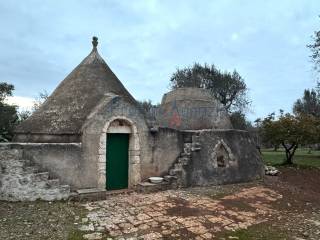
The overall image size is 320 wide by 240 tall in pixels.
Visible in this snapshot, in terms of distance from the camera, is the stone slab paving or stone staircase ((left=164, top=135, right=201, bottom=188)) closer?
the stone slab paving

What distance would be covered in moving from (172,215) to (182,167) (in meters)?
3.47

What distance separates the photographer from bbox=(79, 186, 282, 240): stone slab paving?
6.27 m

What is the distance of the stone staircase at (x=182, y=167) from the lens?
10.5m

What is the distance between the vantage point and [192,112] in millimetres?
14453

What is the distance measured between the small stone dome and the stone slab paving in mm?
4885

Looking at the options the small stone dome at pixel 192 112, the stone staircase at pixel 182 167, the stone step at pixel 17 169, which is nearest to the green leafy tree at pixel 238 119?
the small stone dome at pixel 192 112

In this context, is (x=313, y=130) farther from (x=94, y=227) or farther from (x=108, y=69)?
(x=94, y=227)

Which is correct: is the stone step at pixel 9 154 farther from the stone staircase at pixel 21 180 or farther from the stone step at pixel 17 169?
the stone step at pixel 17 169

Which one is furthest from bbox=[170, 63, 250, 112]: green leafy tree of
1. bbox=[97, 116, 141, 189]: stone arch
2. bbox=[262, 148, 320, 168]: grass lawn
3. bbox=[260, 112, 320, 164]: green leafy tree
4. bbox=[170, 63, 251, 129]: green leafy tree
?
bbox=[97, 116, 141, 189]: stone arch

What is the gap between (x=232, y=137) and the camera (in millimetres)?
12516

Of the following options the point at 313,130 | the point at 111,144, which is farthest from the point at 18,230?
the point at 313,130

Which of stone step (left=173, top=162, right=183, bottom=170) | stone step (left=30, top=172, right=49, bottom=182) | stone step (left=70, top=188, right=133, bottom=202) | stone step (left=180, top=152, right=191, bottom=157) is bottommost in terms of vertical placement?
stone step (left=70, top=188, right=133, bottom=202)

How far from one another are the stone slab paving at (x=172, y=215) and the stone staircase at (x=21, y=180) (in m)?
1.18

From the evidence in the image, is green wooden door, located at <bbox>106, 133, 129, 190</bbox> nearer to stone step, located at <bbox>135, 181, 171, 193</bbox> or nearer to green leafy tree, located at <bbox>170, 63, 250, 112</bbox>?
stone step, located at <bbox>135, 181, 171, 193</bbox>
